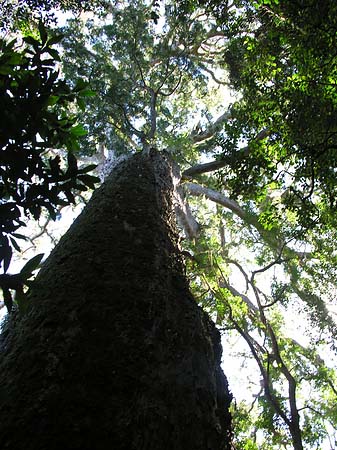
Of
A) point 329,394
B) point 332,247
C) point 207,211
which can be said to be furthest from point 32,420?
point 207,211

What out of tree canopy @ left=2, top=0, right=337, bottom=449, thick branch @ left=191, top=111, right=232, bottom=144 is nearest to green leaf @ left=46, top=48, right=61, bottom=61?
tree canopy @ left=2, top=0, right=337, bottom=449

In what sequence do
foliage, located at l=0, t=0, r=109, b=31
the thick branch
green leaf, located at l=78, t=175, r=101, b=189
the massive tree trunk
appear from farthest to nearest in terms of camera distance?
the thick branch < foliage, located at l=0, t=0, r=109, b=31 < green leaf, located at l=78, t=175, r=101, b=189 < the massive tree trunk

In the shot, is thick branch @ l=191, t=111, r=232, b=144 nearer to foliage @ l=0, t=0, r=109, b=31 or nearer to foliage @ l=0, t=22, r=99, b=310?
foliage @ l=0, t=0, r=109, b=31

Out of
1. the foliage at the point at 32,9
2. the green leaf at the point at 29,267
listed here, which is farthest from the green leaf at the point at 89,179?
the foliage at the point at 32,9

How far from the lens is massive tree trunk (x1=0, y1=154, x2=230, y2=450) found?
1129 millimetres

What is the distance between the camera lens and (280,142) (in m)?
4.60

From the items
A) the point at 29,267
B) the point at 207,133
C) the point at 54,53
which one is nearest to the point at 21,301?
the point at 29,267

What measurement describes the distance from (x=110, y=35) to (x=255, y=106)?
7167mm

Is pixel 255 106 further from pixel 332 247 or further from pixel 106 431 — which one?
pixel 332 247

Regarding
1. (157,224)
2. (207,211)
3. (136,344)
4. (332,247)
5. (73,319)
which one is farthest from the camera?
(207,211)

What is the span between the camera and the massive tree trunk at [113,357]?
44.4 inches

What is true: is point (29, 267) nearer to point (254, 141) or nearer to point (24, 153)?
point (24, 153)

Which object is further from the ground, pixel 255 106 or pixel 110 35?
pixel 110 35

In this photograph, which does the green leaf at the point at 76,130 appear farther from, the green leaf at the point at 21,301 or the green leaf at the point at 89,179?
the green leaf at the point at 21,301
